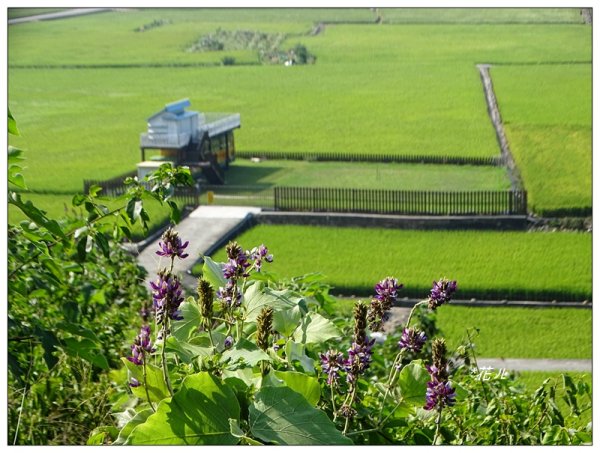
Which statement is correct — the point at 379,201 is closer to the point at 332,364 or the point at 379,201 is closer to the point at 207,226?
the point at 207,226

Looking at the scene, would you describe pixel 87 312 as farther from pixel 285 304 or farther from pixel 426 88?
pixel 426 88

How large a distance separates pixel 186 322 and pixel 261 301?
0.14m

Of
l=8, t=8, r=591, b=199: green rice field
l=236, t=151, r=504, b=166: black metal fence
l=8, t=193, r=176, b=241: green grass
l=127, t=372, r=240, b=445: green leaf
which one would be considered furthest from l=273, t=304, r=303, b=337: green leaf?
l=236, t=151, r=504, b=166: black metal fence

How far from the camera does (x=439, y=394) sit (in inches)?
74.9

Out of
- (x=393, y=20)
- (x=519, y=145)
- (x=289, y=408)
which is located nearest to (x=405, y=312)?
(x=519, y=145)

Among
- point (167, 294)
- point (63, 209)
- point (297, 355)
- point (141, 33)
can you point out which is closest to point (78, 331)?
point (297, 355)

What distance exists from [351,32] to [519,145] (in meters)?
9.11

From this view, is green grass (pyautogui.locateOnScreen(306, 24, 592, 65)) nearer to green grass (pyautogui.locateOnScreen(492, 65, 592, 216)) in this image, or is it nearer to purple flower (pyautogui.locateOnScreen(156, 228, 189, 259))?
green grass (pyautogui.locateOnScreen(492, 65, 592, 216))

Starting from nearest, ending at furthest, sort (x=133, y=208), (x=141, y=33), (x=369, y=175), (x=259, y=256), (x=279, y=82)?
(x=259, y=256)
(x=133, y=208)
(x=369, y=175)
(x=279, y=82)
(x=141, y=33)

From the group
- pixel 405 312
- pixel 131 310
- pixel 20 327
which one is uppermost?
pixel 20 327

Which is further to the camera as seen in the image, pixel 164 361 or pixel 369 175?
pixel 369 175

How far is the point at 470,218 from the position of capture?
643 inches

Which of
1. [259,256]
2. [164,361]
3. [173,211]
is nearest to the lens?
[164,361]

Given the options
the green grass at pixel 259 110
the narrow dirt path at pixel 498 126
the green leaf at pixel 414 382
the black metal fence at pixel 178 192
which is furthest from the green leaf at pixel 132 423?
the green grass at pixel 259 110
